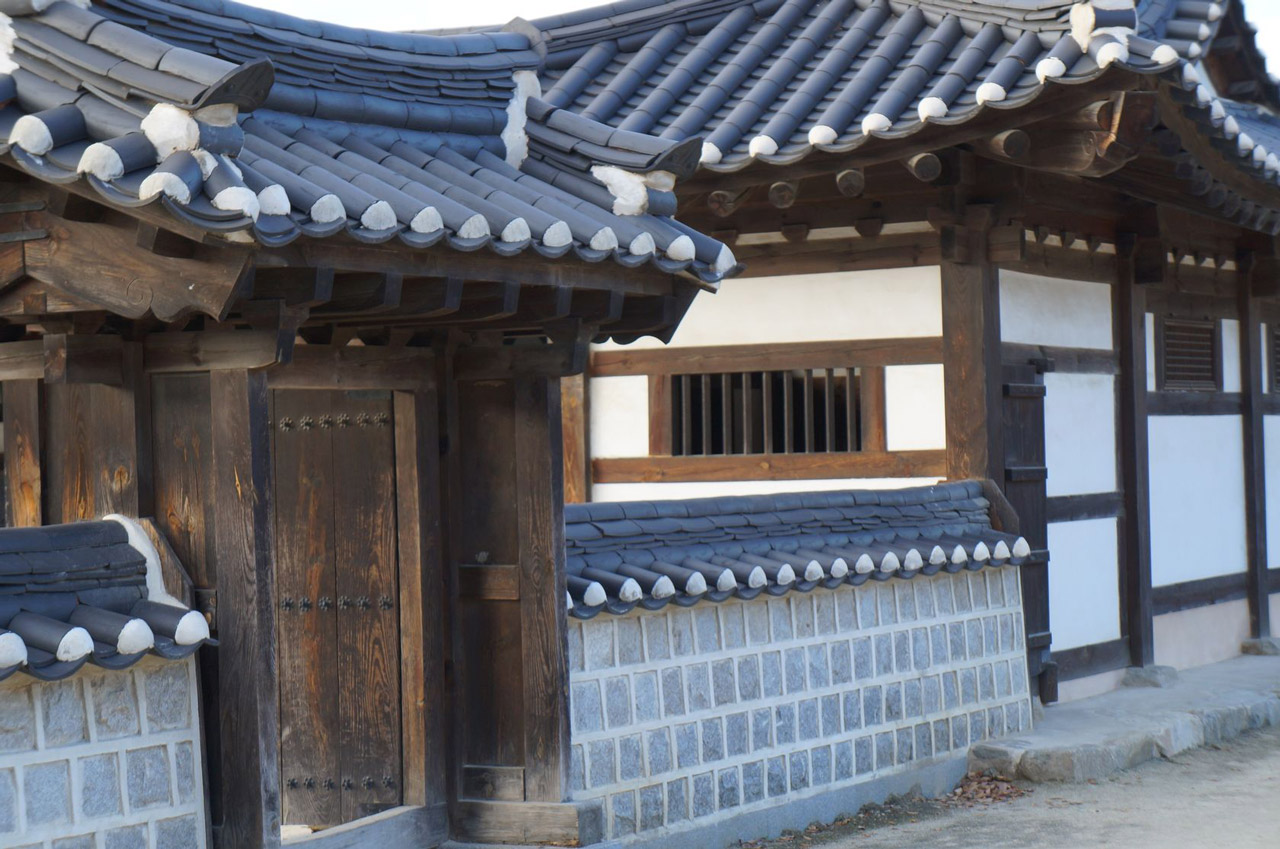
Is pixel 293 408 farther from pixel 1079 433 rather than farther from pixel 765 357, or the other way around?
pixel 1079 433

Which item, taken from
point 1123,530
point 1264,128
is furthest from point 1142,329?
point 1264,128

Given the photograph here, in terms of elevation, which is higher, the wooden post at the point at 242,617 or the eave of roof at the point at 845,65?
the eave of roof at the point at 845,65

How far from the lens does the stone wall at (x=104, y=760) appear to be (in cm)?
464

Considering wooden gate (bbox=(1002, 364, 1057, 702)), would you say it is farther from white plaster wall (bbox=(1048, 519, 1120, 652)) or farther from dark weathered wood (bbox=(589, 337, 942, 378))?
dark weathered wood (bbox=(589, 337, 942, 378))

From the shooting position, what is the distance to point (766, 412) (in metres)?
9.98

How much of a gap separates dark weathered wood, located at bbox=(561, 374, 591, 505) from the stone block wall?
2726 millimetres

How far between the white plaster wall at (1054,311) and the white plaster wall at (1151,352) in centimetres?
65

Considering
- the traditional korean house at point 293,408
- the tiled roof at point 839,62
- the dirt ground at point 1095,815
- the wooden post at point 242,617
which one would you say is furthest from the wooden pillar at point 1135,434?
the wooden post at point 242,617

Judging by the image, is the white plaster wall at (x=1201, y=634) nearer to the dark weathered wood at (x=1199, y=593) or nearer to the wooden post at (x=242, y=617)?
the dark weathered wood at (x=1199, y=593)

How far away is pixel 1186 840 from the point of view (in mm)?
7441

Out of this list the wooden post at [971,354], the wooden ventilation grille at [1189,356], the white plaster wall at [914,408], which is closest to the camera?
the wooden post at [971,354]

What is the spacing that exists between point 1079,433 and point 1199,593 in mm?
2125

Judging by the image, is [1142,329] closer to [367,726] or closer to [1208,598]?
[1208,598]

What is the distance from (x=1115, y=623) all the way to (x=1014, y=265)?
264 cm
